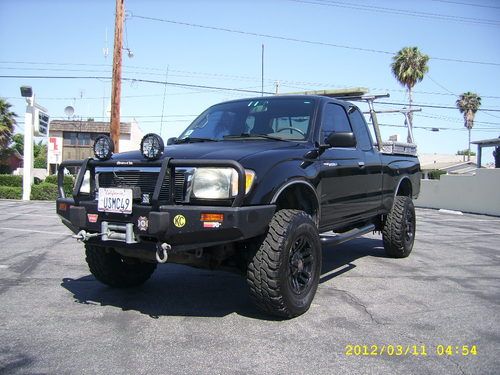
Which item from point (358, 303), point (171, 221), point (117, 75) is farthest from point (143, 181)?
point (117, 75)

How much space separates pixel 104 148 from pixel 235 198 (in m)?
1.48

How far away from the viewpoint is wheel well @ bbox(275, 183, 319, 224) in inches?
171

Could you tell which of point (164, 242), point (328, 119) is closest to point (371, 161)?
Result: point (328, 119)

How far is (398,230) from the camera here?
686 cm

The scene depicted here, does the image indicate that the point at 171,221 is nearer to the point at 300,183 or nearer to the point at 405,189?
the point at 300,183

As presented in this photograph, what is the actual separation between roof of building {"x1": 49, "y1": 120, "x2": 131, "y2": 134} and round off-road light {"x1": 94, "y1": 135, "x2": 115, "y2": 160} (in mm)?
38892

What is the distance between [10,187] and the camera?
23.6m

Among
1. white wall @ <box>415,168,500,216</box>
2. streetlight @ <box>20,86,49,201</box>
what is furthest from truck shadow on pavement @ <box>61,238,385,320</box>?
streetlight @ <box>20,86,49,201</box>

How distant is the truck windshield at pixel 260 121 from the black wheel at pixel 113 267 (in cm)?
148

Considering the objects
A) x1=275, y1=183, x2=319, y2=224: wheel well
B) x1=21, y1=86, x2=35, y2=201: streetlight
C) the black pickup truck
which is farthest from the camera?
x1=21, y1=86, x2=35, y2=201: streetlight

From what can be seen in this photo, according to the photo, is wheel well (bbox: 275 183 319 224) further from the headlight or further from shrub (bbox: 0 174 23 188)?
shrub (bbox: 0 174 23 188)

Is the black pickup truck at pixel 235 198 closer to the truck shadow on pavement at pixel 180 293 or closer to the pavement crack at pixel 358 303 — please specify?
the truck shadow on pavement at pixel 180 293

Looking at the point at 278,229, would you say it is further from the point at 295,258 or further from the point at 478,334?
the point at 478,334
